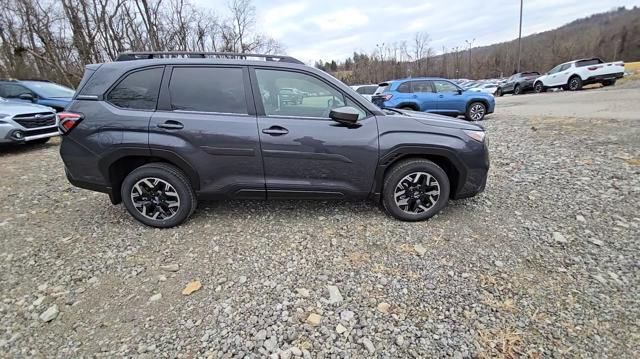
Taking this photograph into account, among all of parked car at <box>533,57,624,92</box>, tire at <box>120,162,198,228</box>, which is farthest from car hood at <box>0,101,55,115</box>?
parked car at <box>533,57,624,92</box>

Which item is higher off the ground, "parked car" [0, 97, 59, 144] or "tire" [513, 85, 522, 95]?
"parked car" [0, 97, 59, 144]

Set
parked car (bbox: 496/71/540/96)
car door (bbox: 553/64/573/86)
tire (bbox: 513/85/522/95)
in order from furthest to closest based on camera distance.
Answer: tire (bbox: 513/85/522/95) → parked car (bbox: 496/71/540/96) → car door (bbox: 553/64/573/86)

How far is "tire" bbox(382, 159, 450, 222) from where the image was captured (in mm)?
3293

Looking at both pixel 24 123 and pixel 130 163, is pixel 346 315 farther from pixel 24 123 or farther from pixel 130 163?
pixel 24 123

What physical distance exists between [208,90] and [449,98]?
8.80 meters

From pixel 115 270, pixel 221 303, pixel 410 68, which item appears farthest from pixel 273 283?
pixel 410 68

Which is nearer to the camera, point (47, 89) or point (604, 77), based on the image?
point (47, 89)

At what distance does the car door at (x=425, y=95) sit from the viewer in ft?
32.4

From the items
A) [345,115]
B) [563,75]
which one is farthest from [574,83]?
[345,115]

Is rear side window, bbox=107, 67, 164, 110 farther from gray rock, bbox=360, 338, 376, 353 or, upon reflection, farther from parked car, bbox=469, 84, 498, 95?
parked car, bbox=469, 84, 498, 95

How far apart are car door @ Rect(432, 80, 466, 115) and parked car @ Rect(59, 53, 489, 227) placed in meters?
7.28

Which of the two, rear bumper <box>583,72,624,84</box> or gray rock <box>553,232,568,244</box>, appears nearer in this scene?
gray rock <box>553,232,568,244</box>

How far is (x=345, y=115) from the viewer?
9.98 ft

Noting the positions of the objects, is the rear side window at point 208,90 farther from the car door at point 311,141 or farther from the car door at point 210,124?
the car door at point 311,141
